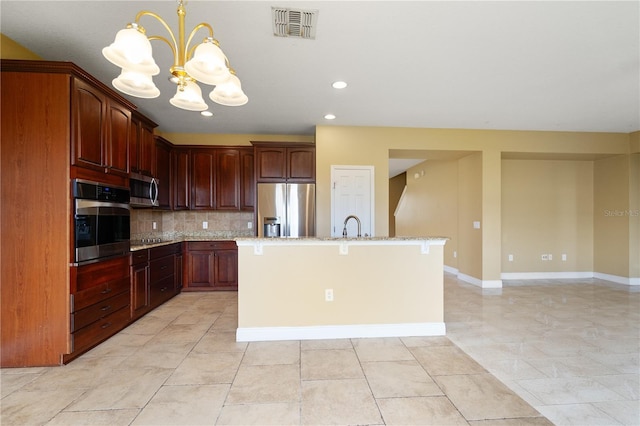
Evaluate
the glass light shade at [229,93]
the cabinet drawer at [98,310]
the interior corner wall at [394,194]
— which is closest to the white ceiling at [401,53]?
the glass light shade at [229,93]

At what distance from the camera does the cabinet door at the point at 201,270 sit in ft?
15.5

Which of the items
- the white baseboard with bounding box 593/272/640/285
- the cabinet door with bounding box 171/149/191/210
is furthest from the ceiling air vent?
the white baseboard with bounding box 593/272/640/285

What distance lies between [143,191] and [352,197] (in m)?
3.04

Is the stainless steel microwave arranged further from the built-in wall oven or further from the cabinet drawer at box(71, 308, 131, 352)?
the cabinet drawer at box(71, 308, 131, 352)

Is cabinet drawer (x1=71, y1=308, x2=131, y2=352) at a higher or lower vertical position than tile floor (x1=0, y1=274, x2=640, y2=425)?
higher

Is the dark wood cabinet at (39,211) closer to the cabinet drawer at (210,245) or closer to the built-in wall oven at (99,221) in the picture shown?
the built-in wall oven at (99,221)

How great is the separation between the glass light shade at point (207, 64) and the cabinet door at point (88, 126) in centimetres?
148

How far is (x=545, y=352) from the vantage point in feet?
8.44

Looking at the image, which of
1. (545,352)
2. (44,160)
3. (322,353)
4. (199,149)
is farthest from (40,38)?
(545,352)

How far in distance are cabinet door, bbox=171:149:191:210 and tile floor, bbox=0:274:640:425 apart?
2152 mm

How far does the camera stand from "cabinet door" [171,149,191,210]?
488 cm

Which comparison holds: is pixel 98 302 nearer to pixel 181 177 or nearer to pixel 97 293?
pixel 97 293

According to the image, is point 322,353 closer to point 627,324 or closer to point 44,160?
point 44,160

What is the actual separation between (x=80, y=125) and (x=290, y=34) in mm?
1902
